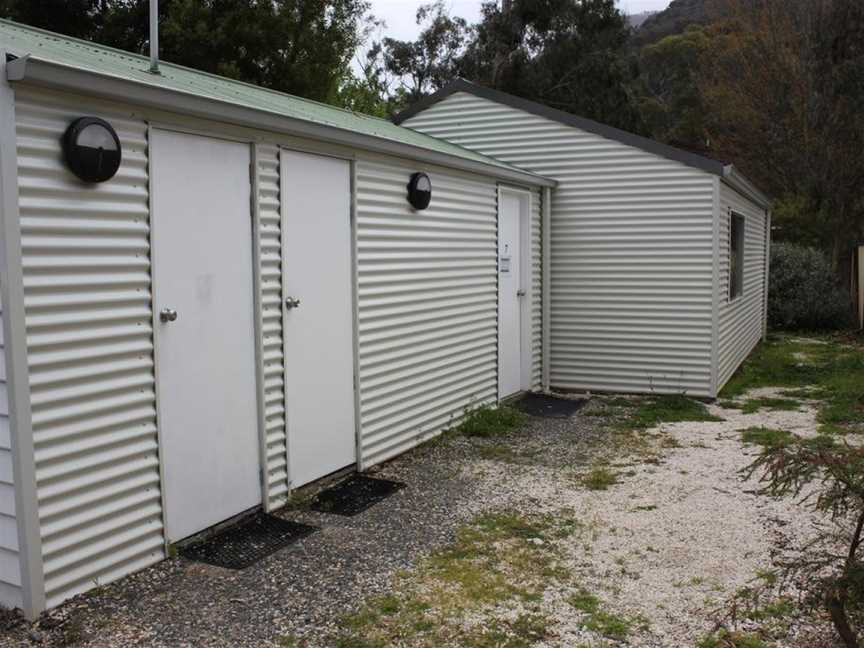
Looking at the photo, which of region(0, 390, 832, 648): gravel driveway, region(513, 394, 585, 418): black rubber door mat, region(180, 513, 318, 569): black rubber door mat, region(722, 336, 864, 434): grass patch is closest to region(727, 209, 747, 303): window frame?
region(722, 336, 864, 434): grass patch

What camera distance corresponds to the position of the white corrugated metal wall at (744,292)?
8.32m

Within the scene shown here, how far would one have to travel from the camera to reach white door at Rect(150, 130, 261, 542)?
3.72 metres

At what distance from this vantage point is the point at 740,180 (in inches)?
352

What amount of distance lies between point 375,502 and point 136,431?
1.63 metres

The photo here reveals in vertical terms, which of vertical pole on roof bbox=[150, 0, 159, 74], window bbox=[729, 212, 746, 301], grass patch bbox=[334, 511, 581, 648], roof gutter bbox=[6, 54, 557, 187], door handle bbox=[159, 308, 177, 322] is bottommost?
grass patch bbox=[334, 511, 581, 648]

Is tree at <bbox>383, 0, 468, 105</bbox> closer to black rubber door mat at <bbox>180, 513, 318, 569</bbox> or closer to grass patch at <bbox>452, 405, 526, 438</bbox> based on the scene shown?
grass patch at <bbox>452, 405, 526, 438</bbox>

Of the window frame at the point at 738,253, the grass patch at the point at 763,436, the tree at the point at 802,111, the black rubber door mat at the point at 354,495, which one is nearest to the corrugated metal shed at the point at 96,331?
the black rubber door mat at the point at 354,495

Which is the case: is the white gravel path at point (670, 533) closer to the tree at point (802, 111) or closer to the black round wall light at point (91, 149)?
the black round wall light at point (91, 149)

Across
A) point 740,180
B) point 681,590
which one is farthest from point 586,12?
point 681,590

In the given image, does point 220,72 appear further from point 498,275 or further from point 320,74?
point 498,275

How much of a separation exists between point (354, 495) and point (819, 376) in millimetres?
6812

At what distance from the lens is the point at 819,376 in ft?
30.4

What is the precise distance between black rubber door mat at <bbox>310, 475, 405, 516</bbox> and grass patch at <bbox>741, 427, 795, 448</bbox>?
3.00 m

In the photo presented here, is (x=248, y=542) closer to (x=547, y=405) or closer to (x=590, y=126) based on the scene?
(x=547, y=405)
